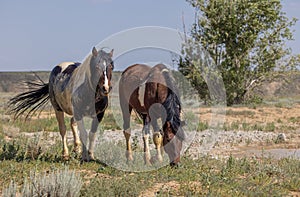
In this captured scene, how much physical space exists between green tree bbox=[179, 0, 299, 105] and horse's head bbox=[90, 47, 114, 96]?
62.5ft

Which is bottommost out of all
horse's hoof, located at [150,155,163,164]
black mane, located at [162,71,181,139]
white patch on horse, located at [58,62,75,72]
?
horse's hoof, located at [150,155,163,164]

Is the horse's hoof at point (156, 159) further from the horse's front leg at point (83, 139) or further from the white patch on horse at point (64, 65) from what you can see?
the white patch on horse at point (64, 65)

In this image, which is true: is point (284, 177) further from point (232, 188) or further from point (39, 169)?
point (39, 169)

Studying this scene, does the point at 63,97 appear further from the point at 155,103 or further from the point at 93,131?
the point at 155,103

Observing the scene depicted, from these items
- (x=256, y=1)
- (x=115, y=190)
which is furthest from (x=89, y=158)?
(x=256, y=1)

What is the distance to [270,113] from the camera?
2408cm

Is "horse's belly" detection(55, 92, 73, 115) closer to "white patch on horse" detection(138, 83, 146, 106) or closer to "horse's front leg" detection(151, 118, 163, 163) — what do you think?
"white patch on horse" detection(138, 83, 146, 106)

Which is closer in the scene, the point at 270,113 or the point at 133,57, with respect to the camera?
the point at 133,57

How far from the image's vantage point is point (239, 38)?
1089 inches

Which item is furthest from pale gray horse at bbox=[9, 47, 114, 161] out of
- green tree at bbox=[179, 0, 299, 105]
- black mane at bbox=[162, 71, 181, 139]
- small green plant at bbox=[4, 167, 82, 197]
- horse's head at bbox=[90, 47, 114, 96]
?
green tree at bbox=[179, 0, 299, 105]

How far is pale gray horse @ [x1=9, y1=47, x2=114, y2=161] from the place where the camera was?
7883 mm

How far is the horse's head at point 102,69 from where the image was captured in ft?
25.2

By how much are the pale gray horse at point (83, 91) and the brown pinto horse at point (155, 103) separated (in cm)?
86

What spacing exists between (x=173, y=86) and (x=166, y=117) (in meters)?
0.87
